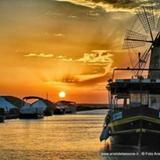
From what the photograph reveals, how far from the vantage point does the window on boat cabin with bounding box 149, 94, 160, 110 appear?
5141 centimetres

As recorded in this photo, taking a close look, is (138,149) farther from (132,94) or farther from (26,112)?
(26,112)

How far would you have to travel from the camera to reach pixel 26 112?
170m

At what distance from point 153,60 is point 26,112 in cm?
8181

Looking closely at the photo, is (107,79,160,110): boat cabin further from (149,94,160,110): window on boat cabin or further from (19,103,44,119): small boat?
(19,103,44,119): small boat

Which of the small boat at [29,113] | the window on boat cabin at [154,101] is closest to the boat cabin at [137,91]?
the window on boat cabin at [154,101]

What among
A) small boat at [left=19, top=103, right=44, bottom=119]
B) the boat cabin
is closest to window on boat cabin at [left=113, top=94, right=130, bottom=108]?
the boat cabin

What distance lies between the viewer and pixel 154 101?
51.7 meters

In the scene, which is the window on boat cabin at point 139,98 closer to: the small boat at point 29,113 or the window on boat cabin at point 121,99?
the window on boat cabin at point 121,99

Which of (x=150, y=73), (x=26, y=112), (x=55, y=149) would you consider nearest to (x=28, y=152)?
(x=55, y=149)

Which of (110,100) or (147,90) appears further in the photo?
(110,100)

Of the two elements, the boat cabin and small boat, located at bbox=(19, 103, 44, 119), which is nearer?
the boat cabin

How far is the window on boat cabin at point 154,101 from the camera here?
51.4 metres

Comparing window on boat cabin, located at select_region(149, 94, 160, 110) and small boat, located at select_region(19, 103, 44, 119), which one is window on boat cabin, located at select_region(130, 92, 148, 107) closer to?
window on boat cabin, located at select_region(149, 94, 160, 110)

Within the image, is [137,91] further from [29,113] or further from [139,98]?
[29,113]
